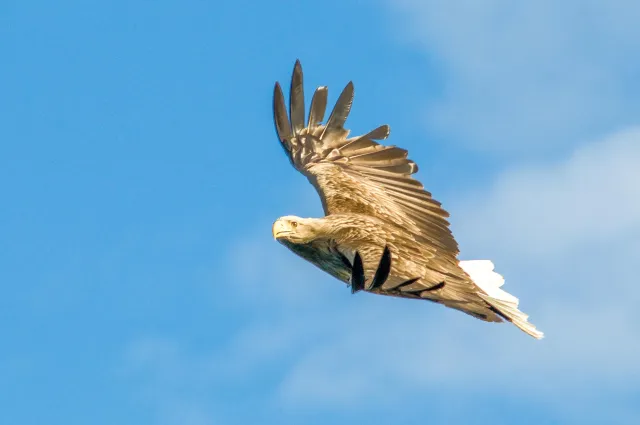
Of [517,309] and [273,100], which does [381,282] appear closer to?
[517,309]

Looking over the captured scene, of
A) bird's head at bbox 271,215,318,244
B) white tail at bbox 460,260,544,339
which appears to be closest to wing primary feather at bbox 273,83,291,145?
bird's head at bbox 271,215,318,244

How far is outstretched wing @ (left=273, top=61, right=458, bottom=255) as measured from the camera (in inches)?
614

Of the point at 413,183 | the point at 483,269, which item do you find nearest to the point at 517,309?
the point at 483,269

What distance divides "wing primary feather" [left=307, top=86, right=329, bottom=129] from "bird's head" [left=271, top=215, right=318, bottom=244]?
1.86m

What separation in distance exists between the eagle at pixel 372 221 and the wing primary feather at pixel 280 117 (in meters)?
0.01

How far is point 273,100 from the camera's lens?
16484 mm

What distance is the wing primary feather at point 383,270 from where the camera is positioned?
12445mm

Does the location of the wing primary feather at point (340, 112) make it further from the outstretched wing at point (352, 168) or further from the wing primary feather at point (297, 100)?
the wing primary feather at point (297, 100)

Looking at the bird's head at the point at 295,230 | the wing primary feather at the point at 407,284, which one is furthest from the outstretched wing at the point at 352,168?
the wing primary feather at the point at 407,284

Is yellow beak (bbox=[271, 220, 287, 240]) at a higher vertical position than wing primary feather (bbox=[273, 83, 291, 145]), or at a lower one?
lower

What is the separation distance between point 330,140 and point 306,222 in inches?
75.4

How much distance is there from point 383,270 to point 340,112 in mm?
4267

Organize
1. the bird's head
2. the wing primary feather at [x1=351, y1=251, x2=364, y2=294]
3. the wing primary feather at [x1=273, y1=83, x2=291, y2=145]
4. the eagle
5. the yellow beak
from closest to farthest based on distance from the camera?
1. the wing primary feather at [x1=351, y1=251, x2=364, y2=294]
2. the eagle
3. the bird's head
4. the yellow beak
5. the wing primary feather at [x1=273, y1=83, x2=291, y2=145]

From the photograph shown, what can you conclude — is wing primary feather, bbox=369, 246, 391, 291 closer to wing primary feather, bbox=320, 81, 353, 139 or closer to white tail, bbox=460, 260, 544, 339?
white tail, bbox=460, 260, 544, 339
